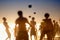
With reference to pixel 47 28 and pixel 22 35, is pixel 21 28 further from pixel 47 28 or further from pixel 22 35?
pixel 47 28

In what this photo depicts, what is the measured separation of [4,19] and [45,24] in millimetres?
1787

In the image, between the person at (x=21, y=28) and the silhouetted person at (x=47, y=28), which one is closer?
the person at (x=21, y=28)

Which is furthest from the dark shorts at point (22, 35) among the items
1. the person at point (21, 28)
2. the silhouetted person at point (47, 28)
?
the silhouetted person at point (47, 28)

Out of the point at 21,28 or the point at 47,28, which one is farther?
the point at 47,28

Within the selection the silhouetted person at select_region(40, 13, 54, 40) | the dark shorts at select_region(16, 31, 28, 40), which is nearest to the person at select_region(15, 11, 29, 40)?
the dark shorts at select_region(16, 31, 28, 40)

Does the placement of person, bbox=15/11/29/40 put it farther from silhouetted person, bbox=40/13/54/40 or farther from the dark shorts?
silhouetted person, bbox=40/13/54/40

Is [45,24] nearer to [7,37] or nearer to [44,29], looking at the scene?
[44,29]

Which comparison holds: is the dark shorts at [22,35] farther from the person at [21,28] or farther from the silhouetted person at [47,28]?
the silhouetted person at [47,28]

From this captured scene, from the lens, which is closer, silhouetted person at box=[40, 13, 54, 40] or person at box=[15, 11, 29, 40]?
person at box=[15, 11, 29, 40]

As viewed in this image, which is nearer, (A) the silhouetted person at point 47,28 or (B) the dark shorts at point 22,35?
(B) the dark shorts at point 22,35

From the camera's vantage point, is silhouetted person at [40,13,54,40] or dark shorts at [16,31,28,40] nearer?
dark shorts at [16,31,28,40]

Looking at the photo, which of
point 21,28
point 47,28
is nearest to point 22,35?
point 21,28

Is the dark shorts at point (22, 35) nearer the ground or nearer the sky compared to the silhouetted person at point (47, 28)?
nearer the ground

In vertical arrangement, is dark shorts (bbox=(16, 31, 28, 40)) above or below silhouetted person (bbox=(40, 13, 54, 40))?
below
